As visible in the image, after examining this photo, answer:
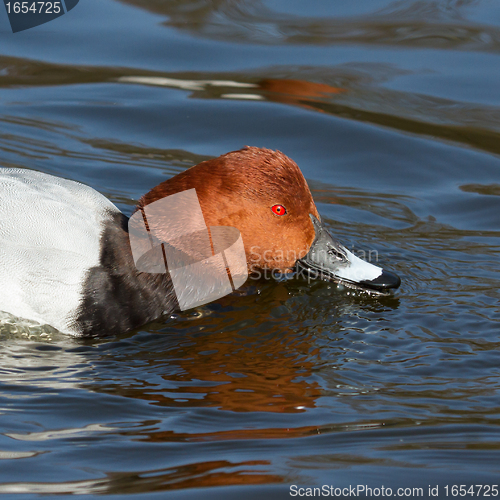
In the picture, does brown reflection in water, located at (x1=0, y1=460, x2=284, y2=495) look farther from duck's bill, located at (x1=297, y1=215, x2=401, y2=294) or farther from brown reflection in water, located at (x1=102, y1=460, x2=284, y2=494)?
duck's bill, located at (x1=297, y1=215, x2=401, y2=294)

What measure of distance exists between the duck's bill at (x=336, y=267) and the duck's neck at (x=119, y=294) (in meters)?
0.88

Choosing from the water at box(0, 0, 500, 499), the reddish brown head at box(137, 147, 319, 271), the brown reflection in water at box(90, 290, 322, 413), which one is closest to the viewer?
the water at box(0, 0, 500, 499)

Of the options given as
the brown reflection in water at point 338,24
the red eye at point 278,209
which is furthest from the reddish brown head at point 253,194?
the brown reflection in water at point 338,24

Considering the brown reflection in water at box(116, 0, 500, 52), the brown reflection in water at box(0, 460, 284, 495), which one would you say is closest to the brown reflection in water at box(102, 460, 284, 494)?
the brown reflection in water at box(0, 460, 284, 495)

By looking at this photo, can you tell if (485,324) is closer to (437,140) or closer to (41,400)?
(41,400)

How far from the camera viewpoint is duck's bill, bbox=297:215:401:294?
4645mm

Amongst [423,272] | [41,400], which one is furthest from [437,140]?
[41,400]

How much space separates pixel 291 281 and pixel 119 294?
48.6 inches

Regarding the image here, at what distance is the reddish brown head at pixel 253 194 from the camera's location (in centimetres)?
436

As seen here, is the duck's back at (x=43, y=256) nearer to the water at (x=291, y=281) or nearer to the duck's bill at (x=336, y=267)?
the water at (x=291, y=281)

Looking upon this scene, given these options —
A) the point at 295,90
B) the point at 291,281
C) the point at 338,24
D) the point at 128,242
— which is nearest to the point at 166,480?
the point at 128,242

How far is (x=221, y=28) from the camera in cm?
865

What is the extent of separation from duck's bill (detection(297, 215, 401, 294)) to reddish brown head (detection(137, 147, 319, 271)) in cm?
19

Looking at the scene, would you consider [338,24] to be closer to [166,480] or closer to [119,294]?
[119,294]
